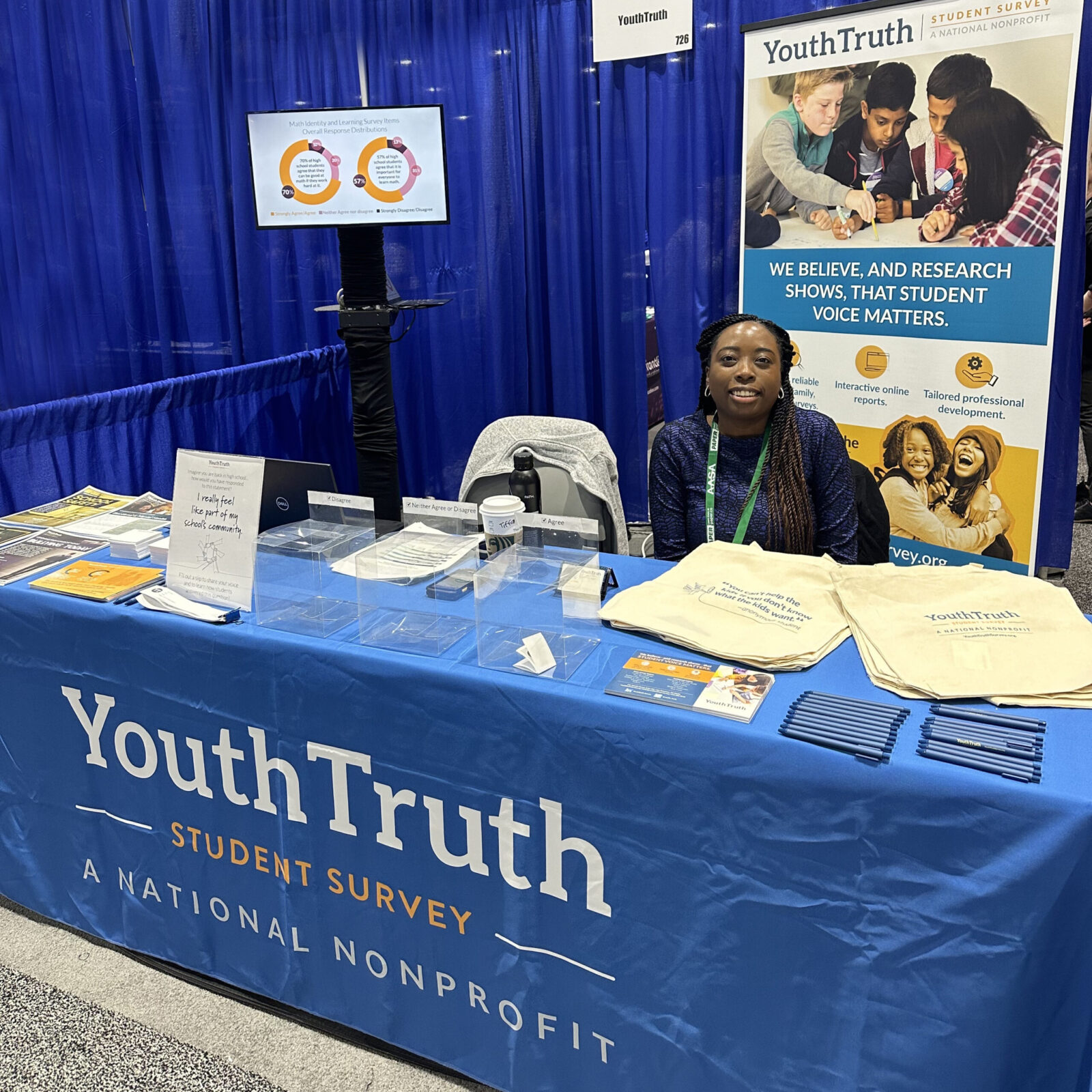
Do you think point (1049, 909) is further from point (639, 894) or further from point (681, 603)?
point (681, 603)

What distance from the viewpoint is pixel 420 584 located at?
162cm

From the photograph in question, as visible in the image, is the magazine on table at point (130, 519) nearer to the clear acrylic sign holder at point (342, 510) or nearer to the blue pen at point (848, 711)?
the clear acrylic sign holder at point (342, 510)

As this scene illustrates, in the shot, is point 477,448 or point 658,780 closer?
point 658,780

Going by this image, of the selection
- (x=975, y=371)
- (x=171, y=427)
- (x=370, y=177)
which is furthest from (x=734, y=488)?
(x=171, y=427)

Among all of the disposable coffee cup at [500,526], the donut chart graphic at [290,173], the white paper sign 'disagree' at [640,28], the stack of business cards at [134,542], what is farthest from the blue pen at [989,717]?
the white paper sign 'disagree' at [640,28]

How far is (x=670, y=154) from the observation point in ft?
12.5

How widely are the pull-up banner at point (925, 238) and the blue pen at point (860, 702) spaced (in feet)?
7.70

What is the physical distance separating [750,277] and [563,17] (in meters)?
1.32

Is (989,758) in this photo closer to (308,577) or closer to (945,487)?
(308,577)

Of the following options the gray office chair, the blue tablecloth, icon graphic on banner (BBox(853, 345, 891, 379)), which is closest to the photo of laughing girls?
icon graphic on banner (BBox(853, 345, 891, 379))

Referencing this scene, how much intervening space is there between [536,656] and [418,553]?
15.0 inches

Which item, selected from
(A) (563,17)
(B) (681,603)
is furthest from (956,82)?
(B) (681,603)

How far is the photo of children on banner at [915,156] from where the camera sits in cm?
303

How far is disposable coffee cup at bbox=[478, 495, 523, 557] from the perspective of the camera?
1547mm
